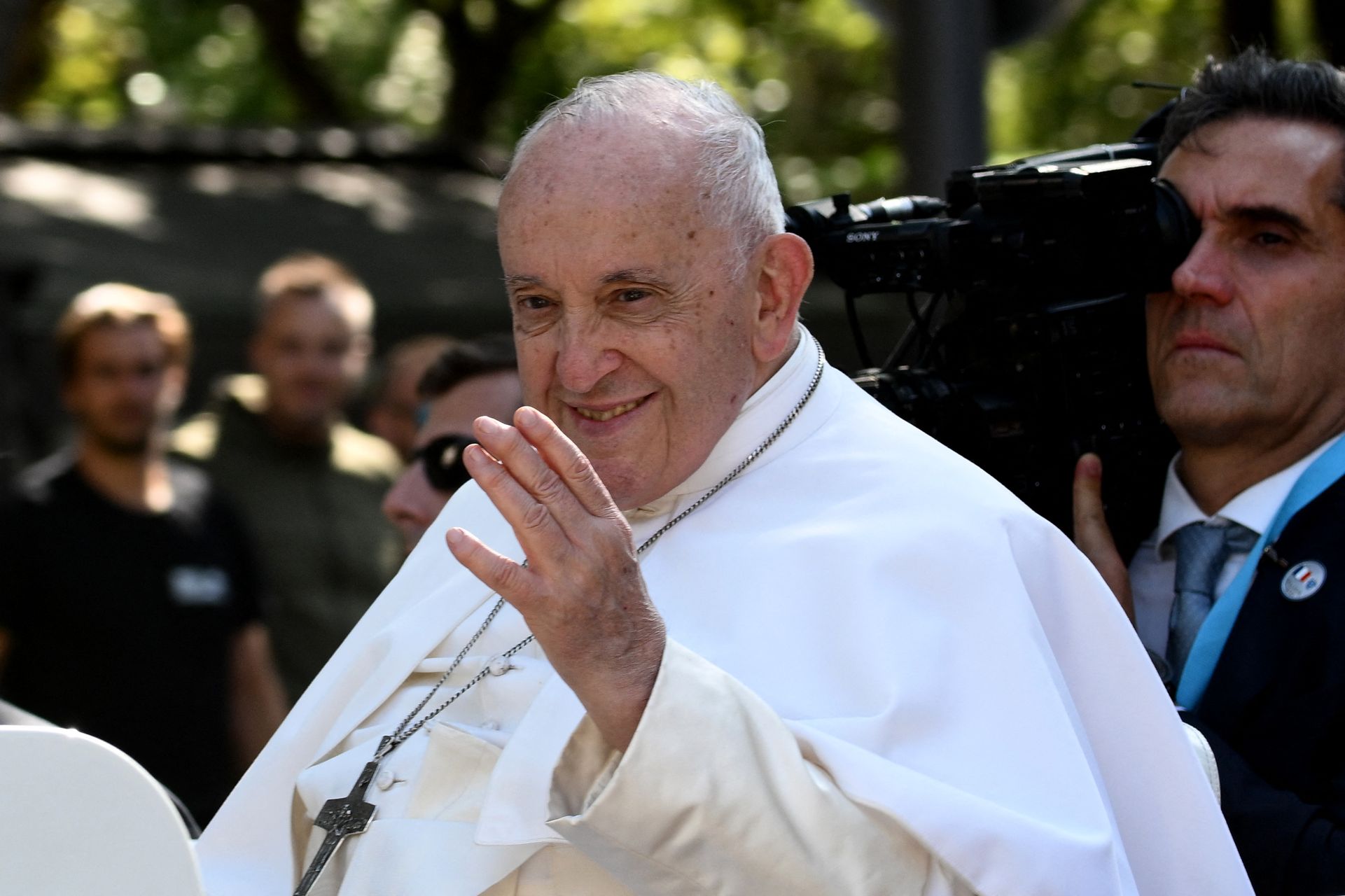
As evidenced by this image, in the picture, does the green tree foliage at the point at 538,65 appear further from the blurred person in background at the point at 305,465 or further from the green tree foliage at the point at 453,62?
the blurred person in background at the point at 305,465

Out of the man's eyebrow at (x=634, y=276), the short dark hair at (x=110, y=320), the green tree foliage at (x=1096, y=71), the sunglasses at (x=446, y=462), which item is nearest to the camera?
the man's eyebrow at (x=634, y=276)

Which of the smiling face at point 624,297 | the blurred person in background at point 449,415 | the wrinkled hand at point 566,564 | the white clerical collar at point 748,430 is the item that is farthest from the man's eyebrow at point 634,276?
the blurred person in background at point 449,415

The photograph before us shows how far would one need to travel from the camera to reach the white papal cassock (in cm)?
209

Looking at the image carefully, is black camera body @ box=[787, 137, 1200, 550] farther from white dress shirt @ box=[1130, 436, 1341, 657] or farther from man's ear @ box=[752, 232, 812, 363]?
man's ear @ box=[752, 232, 812, 363]

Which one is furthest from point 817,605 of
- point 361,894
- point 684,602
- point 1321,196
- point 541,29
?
point 541,29

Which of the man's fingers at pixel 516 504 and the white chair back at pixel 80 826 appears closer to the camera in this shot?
the man's fingers at pixel 516 504

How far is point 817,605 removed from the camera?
239 centimetres

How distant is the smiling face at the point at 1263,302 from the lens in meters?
2.95

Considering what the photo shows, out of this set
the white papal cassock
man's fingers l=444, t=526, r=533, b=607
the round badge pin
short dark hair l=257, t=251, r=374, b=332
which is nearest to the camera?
man's fingers l=444, t=526, r=533, b=607

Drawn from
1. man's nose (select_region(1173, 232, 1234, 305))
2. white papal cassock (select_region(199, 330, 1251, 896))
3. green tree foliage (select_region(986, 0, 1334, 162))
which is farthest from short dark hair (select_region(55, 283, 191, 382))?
green tree foliage (select_region(986, 0, 1334, 162))

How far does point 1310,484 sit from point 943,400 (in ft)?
1.92

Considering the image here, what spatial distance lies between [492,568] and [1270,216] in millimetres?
1609

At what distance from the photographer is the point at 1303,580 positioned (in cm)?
276

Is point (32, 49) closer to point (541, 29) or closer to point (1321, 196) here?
point (541, 29)
